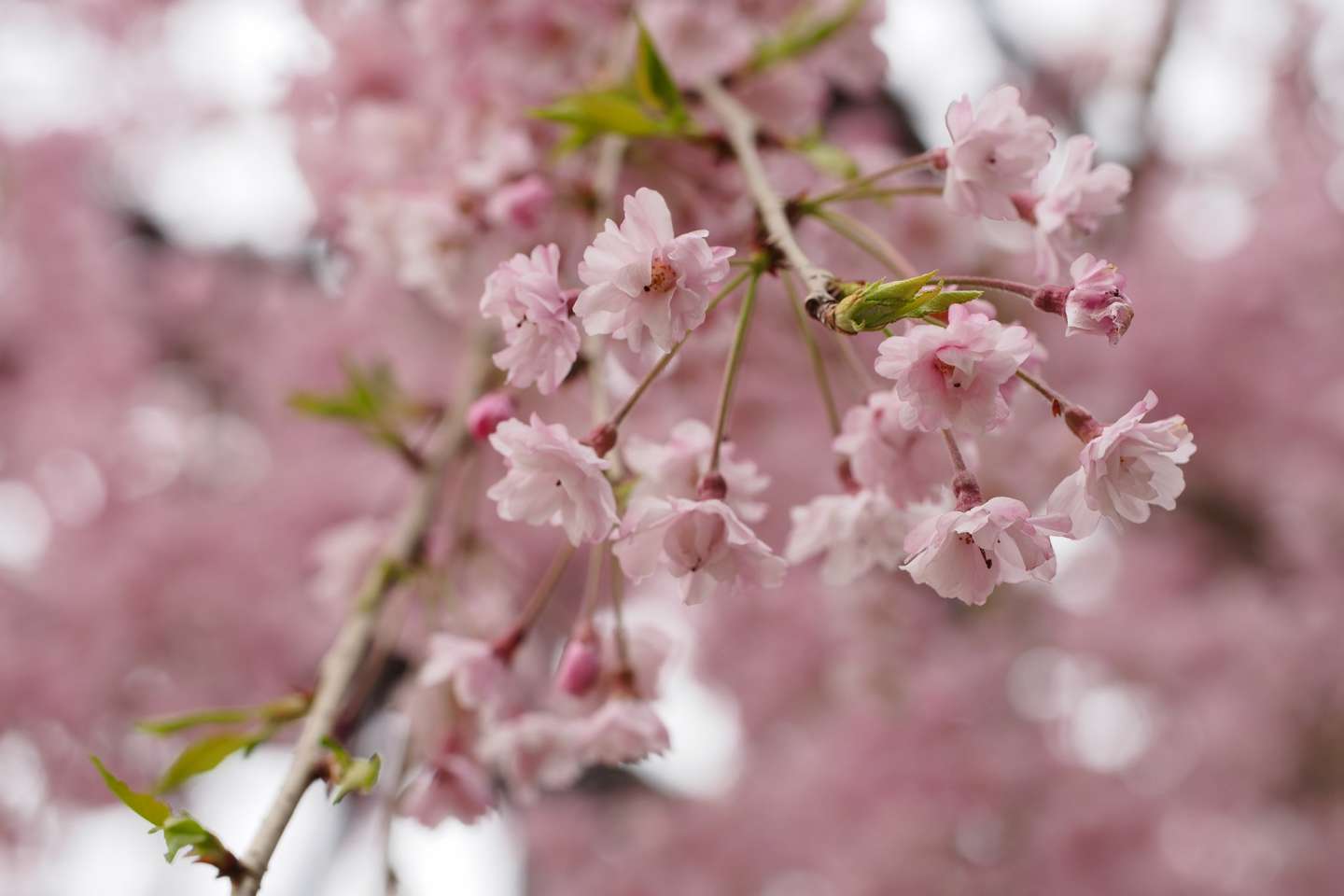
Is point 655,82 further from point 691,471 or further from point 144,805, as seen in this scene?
point 144,805

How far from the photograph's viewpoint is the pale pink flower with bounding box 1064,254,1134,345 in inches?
21.8

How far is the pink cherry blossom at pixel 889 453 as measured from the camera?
0.69 metres

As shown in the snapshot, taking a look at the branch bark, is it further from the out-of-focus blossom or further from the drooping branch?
the drooping branch

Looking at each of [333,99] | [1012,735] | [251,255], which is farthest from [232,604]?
[1012,735]

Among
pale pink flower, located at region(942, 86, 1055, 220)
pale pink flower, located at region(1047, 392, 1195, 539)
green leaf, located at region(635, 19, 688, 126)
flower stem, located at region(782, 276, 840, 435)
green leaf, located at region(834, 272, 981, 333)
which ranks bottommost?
pale pink flower, located at region(1047, 392, 1195, 539)

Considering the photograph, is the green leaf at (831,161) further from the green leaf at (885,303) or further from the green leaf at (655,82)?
the green leaf at (885,303)

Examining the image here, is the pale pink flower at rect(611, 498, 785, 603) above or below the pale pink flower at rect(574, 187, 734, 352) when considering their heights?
below

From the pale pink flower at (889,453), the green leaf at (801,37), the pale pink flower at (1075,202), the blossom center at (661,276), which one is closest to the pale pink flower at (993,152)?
the pale pink flower at (1075,202)

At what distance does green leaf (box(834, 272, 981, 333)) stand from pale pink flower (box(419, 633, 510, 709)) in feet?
1.52

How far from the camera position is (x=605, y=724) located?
81 cm

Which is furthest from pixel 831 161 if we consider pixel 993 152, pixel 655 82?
pixel 993 152

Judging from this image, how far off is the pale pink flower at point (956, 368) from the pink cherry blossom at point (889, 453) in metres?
0.12

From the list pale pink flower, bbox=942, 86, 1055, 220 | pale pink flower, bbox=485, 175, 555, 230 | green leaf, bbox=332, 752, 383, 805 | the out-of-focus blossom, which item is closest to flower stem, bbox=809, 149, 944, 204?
pale pink flower, bbox=942, 86, 1055, 220

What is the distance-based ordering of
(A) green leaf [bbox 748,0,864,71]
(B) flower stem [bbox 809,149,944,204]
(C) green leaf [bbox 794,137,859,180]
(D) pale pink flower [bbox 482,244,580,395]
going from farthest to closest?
(A) green leaf [bbox 748,0,864,71] → (C) green leaf [bbox 794,137,859,180] → (B) flower stem [bbox 809,149,944,204] → (D) pale pink flower [bbox 482,244,580,395]
